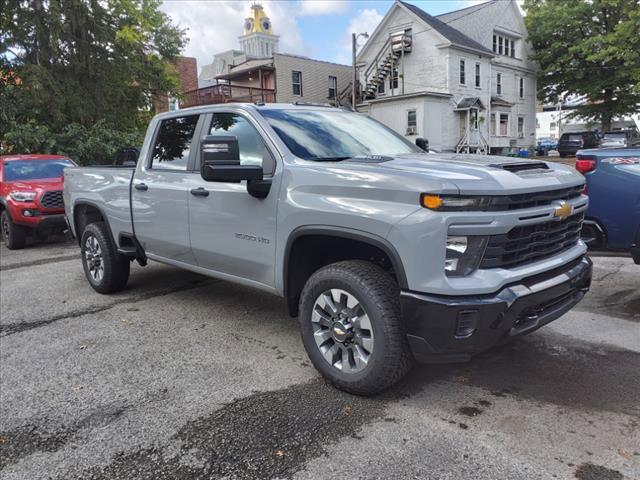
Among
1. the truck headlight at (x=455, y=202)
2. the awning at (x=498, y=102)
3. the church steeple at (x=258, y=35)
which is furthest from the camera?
the church steeple at (x=258, y=35)

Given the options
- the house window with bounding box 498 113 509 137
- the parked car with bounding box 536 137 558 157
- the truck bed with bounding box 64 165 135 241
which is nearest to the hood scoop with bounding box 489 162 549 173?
the truck bed with bounding box 64 165 135 241

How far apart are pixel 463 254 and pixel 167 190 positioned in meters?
2.84

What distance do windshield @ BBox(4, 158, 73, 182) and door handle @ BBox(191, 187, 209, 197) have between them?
7251 mm

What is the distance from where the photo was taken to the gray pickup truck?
2764mm

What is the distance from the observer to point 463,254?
277cm

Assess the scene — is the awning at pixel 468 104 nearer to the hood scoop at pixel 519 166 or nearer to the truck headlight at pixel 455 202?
the hood scoop at pixel 519 166

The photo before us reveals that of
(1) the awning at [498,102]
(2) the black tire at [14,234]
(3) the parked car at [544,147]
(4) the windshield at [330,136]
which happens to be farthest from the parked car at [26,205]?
(3) the parked car at [544,147]

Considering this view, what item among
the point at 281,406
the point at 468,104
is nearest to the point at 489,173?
the point at 281,406

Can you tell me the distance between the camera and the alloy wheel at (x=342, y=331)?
10.3 feet

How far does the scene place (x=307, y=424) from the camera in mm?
2971

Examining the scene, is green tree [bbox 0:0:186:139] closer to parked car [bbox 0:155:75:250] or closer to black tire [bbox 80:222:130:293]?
parked car [bbox 0:155:75:250]

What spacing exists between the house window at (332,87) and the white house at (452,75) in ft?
7.02

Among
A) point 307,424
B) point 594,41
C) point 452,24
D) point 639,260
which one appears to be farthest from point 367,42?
point 307,424

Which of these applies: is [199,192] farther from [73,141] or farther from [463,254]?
[73,141]
